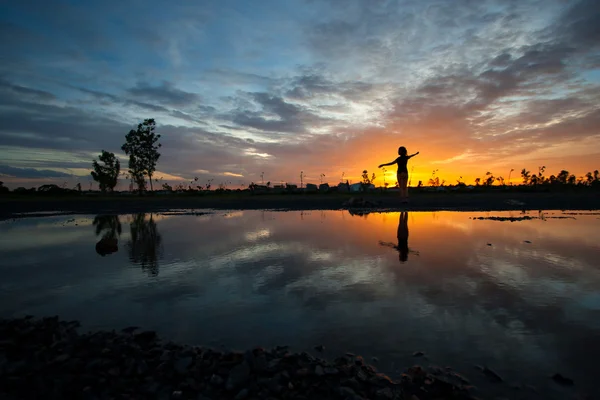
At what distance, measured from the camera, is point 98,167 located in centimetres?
8612

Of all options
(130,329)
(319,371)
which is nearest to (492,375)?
(319,371)

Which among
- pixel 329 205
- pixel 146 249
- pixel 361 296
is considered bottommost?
pixel 361 296

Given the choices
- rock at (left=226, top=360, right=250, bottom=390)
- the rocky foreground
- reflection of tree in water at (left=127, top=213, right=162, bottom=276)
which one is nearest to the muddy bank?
reflection of tree in water at (left=127, top=213, right=162, bottom=276)

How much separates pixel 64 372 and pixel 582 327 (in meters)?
8.74

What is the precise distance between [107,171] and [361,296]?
9610cm

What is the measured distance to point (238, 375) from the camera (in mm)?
4520

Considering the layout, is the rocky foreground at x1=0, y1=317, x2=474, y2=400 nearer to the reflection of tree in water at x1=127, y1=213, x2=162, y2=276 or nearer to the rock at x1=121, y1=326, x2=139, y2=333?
the rock at x1=121, y1=326, x2=139, y2=333

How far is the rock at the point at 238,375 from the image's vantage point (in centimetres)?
437

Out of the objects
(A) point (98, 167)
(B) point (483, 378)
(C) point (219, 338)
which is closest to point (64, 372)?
(C) point (219, 338)

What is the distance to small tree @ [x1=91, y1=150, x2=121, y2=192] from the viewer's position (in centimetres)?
8612

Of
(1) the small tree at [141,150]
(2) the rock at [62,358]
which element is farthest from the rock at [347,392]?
(1) the small tree at [141,150]

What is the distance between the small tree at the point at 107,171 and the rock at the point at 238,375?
9678 centimetres

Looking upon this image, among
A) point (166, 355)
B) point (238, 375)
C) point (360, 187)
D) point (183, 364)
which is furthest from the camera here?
point (360, 187)

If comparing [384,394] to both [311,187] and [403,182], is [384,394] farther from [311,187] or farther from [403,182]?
[311,187]
